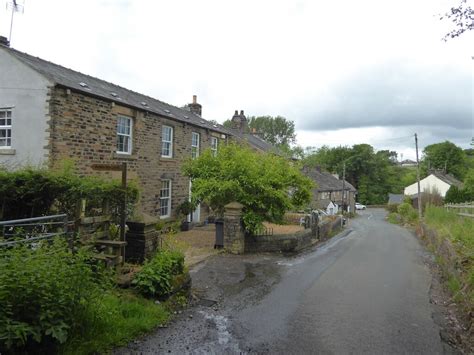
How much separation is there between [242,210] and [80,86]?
23.8 ft

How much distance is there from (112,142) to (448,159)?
8483cm

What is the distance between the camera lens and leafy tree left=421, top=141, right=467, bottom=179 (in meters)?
81.2

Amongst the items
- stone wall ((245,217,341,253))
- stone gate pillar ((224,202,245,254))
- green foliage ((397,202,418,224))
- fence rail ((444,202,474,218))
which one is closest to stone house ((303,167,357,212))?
green foliage ((397,202,418,224))

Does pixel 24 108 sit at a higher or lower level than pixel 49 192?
higher

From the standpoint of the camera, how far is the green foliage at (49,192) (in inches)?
257

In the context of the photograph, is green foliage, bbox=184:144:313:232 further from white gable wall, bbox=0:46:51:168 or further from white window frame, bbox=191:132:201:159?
white window frame, bbox=191:132:201:159

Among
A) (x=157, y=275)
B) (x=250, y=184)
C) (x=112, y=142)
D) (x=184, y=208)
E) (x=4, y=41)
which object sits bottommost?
(x=157, y=275)

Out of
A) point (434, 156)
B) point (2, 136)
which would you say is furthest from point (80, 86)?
point (434, 156)

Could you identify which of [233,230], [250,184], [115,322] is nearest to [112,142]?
[250,184]

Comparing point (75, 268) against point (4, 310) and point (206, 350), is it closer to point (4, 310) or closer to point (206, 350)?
point (4, 310)

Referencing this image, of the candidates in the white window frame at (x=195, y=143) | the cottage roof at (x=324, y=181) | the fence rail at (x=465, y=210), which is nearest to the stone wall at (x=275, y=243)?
the fence rail at (x=465, y=210)

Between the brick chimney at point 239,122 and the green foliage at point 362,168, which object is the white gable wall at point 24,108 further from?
the green foliage at point 362,168

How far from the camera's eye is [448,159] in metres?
82.4

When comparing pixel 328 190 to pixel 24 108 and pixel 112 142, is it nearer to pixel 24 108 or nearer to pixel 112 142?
pixel 112 142
